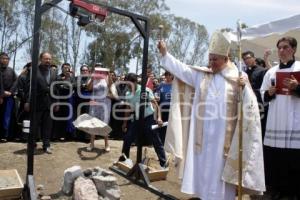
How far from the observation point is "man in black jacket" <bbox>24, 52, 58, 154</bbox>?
8.77 metres

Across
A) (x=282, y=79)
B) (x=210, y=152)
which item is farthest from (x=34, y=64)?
(x=282, y=79)

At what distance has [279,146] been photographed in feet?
21.9

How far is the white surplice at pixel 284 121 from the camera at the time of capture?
259 inches

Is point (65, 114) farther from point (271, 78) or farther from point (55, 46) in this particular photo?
point (55, 46)

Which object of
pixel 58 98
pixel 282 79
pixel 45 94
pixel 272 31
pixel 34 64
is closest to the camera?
pixel 34 64

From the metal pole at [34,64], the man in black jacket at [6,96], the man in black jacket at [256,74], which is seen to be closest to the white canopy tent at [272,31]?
the man in black jacket at [256,74]

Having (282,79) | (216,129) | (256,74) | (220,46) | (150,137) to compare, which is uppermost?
(220,46)

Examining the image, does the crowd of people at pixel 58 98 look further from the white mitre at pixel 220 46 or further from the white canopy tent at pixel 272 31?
the white mitre at pixel 220 46

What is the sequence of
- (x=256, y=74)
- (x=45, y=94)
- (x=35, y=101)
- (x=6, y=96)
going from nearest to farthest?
(x=35, y=101), (x=256, y=74), (x=45, y=94), (x=6, y=96)

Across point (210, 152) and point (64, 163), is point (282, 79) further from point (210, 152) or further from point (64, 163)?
point (64, 163)

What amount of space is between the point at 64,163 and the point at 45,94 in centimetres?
144

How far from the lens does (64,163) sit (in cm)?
859

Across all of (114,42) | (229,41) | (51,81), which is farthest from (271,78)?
(114,42)

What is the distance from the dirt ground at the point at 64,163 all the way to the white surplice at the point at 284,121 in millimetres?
1659
